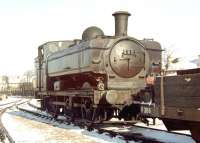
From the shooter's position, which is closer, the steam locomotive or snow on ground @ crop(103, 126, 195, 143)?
snow on ground @ crop(103, 126, 195, 143)

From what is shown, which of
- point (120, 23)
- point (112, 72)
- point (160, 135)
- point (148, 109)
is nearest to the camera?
point (148, 109)

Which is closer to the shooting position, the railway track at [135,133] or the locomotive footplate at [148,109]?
the locomotive footplate at [148,109]

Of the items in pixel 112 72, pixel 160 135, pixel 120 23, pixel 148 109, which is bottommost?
pixel 160 135

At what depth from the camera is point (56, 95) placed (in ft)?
56.2

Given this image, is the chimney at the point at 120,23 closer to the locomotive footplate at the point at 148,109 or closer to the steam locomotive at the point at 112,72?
the steam locomotive at the point at 112,72

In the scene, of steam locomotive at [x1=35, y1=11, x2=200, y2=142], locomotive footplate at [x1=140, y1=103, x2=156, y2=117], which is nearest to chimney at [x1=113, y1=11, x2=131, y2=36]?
steam locomotive at [x1=35, y1=11, x2=200, y2=142]

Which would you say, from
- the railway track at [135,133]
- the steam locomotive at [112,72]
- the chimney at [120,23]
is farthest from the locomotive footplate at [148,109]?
the chimney at [120,23]

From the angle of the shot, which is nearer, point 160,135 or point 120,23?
point 160,135

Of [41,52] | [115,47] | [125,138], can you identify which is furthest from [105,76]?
[41,52]

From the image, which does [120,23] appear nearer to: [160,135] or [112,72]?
[112,72]

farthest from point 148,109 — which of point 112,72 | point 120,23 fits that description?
point 120,23

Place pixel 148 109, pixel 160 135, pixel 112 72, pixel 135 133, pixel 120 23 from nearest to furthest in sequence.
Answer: pixel 148 109
pixel 160 135
pixel 135 133
pixel 112 72
pixel 120 23

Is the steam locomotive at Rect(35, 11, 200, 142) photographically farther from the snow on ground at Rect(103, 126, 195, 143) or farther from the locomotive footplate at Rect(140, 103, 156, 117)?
the locomotive footplate at Rect(140, 103, 156, 117)

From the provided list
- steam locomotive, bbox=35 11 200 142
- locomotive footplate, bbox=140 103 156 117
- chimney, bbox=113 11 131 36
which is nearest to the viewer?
locomotive footplate, bbox=140 103 156 117
